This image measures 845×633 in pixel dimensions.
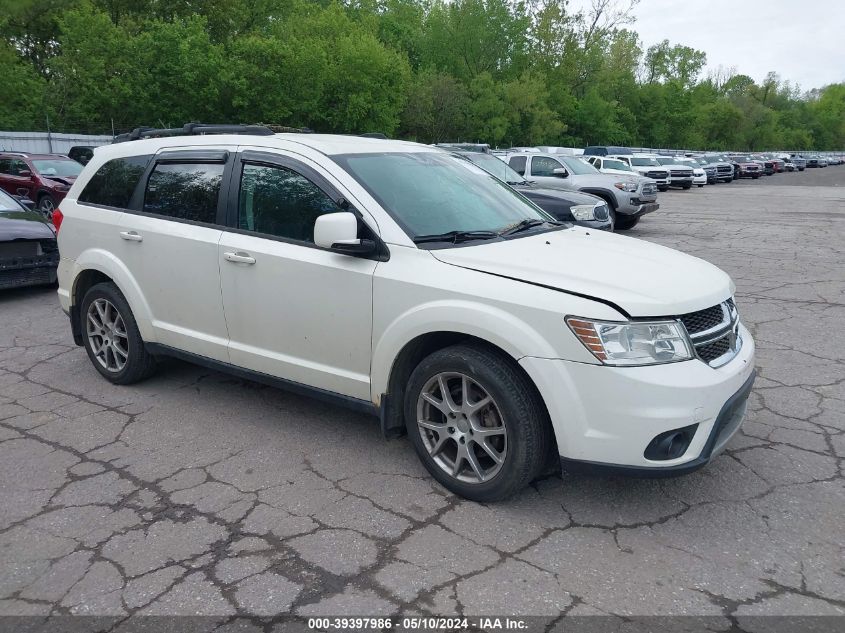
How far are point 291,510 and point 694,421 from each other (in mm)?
1929

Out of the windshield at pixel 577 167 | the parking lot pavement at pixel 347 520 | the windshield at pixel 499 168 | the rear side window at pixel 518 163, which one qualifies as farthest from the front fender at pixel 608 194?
the parking lot pavement at pixel 347 520

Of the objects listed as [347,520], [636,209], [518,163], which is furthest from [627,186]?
[347,520]

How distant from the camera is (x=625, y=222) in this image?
15477 millimetres

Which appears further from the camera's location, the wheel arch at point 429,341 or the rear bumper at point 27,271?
the rear bumper at point 27,271

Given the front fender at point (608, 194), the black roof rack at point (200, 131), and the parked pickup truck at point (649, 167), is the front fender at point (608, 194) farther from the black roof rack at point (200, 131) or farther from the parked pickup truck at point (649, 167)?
the parked pickup truck at point (649, 167)

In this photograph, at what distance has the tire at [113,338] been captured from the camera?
16.5 feet

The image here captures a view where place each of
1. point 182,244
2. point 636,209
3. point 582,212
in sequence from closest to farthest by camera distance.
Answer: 1. point 182,244
2. point 582,212
3. point 636,209

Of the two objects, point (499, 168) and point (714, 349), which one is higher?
point (499, 168)

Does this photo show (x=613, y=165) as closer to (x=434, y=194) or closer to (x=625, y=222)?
(x=625, y=222)

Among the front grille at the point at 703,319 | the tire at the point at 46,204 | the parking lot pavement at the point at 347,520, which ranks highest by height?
the front grille at the point at 703,319

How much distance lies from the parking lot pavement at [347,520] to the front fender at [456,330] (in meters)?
0.69

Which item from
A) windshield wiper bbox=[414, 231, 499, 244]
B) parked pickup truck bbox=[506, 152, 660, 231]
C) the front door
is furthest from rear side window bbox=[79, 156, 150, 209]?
parked pickup truck bbox=[506, 152, 660, 231]

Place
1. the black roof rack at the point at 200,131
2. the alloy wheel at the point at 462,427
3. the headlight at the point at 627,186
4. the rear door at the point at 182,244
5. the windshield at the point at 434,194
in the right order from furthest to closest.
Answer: the headlight at the point at 627,186
the black roof rack at the point at 200,131
the rear door at the point at 182,244
the windshield at the point at 434,194
the alloy wheel at the point at 462,427

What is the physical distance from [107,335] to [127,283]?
1.88 ft
